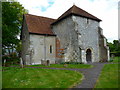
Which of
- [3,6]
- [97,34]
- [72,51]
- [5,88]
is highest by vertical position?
[3,6]

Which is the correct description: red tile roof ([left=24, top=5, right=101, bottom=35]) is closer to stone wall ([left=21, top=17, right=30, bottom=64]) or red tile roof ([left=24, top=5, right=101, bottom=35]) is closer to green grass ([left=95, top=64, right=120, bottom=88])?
stone wall ([left=21, top=17, right=30, bottom=64])

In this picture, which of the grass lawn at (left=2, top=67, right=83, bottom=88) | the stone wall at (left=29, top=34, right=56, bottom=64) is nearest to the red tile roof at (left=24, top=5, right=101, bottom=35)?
the stone wall at (left=29, top=34, right=56, bottom=64)

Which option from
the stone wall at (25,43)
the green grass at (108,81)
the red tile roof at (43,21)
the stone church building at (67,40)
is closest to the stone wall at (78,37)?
the stone church building at (67,40)

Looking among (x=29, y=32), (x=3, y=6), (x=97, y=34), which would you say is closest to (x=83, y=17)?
(x=97, y=34)

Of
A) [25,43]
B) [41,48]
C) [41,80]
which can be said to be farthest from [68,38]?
[41,80]

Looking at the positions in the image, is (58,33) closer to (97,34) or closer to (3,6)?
(97,34)

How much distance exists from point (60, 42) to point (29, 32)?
21.5 feet

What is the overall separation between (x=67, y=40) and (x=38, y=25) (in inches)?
284

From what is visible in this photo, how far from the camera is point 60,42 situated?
22938mm

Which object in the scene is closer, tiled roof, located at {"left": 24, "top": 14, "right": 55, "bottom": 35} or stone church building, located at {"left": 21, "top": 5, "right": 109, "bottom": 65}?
stone church building, located at {"left": 21, "top": 5, "right": 109, "bottom": 65}

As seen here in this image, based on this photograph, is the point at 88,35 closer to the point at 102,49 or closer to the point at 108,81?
the point at 102,49

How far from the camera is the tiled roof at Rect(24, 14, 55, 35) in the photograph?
2178cm

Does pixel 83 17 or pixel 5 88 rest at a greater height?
pixel 83 17

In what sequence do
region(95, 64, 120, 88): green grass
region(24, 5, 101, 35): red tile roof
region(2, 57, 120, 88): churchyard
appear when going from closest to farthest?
region(95, 64, 120, 88): green grass, region(2, 57, 120, 88): churchyard, region(24, 5, 101, 35): red tile roof
